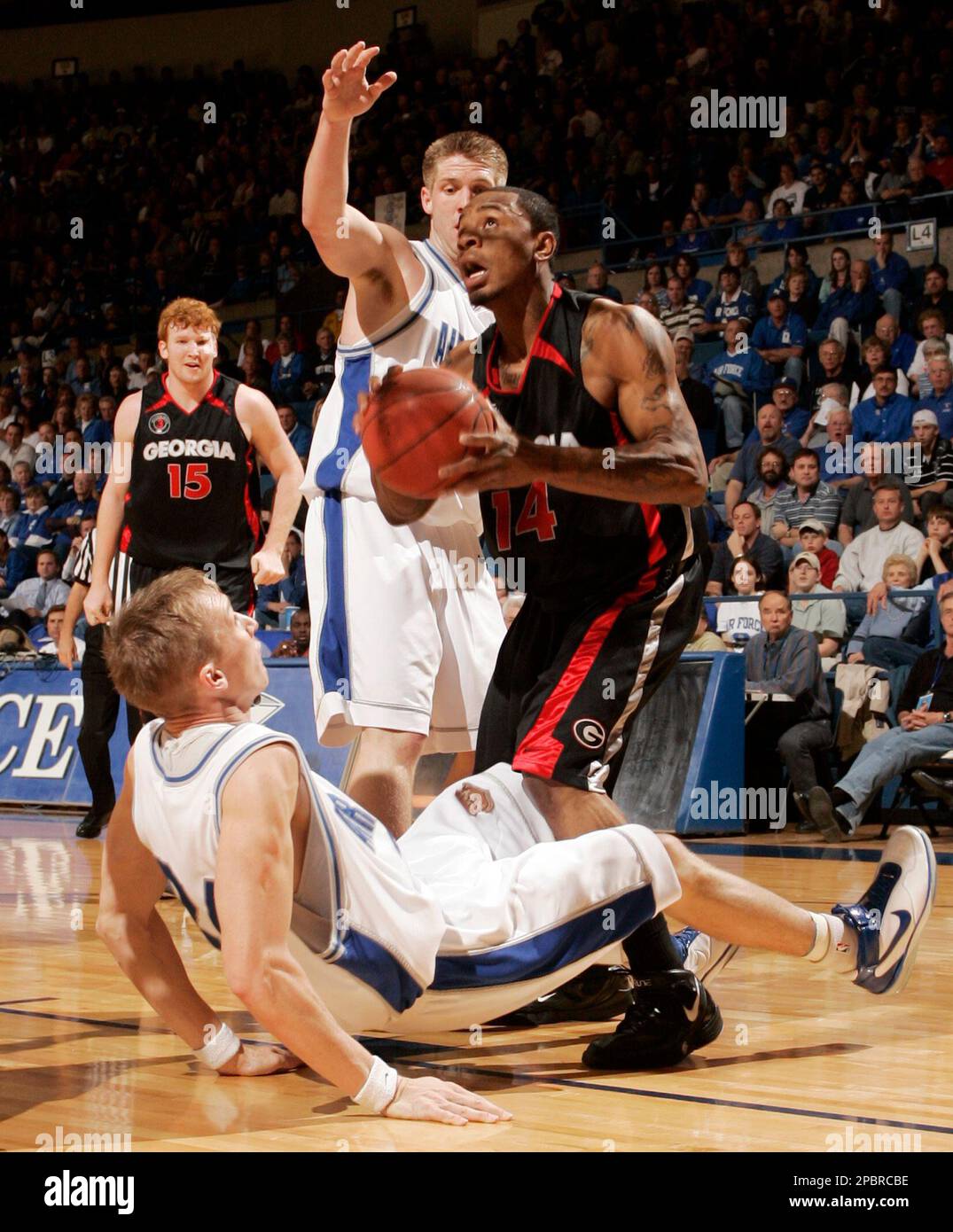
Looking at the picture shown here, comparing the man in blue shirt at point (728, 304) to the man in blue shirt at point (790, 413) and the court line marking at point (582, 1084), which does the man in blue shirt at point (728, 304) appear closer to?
the man in blue shirt at point (790, 413)

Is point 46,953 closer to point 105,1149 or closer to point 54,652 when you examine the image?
point 105,1149

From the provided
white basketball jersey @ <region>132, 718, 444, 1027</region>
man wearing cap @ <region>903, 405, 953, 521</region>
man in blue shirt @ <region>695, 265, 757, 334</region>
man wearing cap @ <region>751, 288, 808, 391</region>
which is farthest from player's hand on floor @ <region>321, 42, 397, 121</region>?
man in blue shirt @ <region>695, 265, 757, 334</region>

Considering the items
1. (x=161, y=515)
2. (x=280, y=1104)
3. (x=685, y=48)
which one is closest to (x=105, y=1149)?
(x=280, y=1104)

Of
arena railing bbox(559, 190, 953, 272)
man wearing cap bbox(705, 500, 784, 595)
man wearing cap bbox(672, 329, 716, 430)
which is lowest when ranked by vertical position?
man wearing cap bbox(705, 500, 784, 595)

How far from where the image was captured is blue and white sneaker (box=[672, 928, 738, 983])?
11.4ft

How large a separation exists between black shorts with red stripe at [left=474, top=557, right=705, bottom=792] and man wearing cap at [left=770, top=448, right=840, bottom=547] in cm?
709

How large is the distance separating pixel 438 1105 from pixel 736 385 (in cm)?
1036

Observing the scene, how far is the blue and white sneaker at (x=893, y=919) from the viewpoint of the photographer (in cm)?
333

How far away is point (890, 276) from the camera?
A: 12.2 m

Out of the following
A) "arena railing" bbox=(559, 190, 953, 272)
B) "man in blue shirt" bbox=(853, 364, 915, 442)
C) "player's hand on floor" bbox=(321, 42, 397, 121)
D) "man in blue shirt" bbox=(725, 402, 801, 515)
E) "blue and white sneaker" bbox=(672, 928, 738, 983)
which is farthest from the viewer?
"arena railing" bbox=(559, 190, 953, 272)

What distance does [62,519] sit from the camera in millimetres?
15445

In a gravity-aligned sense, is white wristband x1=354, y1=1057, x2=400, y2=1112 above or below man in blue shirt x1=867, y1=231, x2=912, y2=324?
below

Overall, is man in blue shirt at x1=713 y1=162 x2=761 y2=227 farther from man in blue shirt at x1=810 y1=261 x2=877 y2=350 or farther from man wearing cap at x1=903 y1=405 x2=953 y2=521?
man wearing cap at x1=903 y1=405 x2=953 y2=521

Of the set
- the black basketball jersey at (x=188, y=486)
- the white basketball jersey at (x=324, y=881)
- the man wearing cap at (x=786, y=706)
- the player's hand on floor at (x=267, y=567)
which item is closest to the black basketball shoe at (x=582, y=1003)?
the white basketball jersey at (x=324, y=881)
